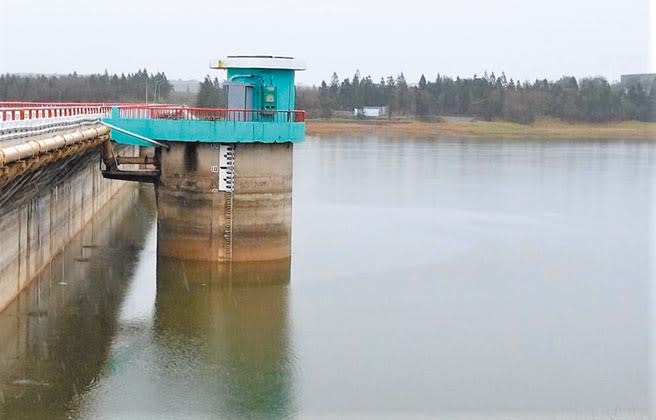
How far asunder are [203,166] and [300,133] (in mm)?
2515

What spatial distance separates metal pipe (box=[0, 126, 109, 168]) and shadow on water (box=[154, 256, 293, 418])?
3.78m

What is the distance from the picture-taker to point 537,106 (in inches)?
4402

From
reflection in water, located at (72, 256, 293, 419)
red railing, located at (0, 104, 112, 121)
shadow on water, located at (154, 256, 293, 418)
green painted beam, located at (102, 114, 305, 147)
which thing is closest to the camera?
reflection in water, located at (72, 256, 293, 419)

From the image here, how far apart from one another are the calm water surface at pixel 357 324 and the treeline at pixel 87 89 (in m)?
49.2

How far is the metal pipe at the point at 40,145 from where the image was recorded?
15.0 metres

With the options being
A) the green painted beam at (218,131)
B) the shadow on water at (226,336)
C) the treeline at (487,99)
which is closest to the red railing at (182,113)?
the green painted beam at (218,131)

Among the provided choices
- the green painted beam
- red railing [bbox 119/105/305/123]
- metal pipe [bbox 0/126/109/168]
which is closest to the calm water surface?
the green painted beam

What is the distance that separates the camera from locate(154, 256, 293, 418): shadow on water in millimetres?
16031

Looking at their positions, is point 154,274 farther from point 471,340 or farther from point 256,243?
point 471,340

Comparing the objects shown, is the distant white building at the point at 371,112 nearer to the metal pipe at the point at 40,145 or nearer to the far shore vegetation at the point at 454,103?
the far shore vegetation at the point at 454,103

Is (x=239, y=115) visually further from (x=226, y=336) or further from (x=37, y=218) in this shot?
(x=226, y=336)

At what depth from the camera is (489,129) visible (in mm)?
103938

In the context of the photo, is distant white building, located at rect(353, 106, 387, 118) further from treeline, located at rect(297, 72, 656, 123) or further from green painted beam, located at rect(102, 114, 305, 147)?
green painted beam, located at rect(102, 114, 305, 147)

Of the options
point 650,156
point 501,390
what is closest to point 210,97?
point 650,156
